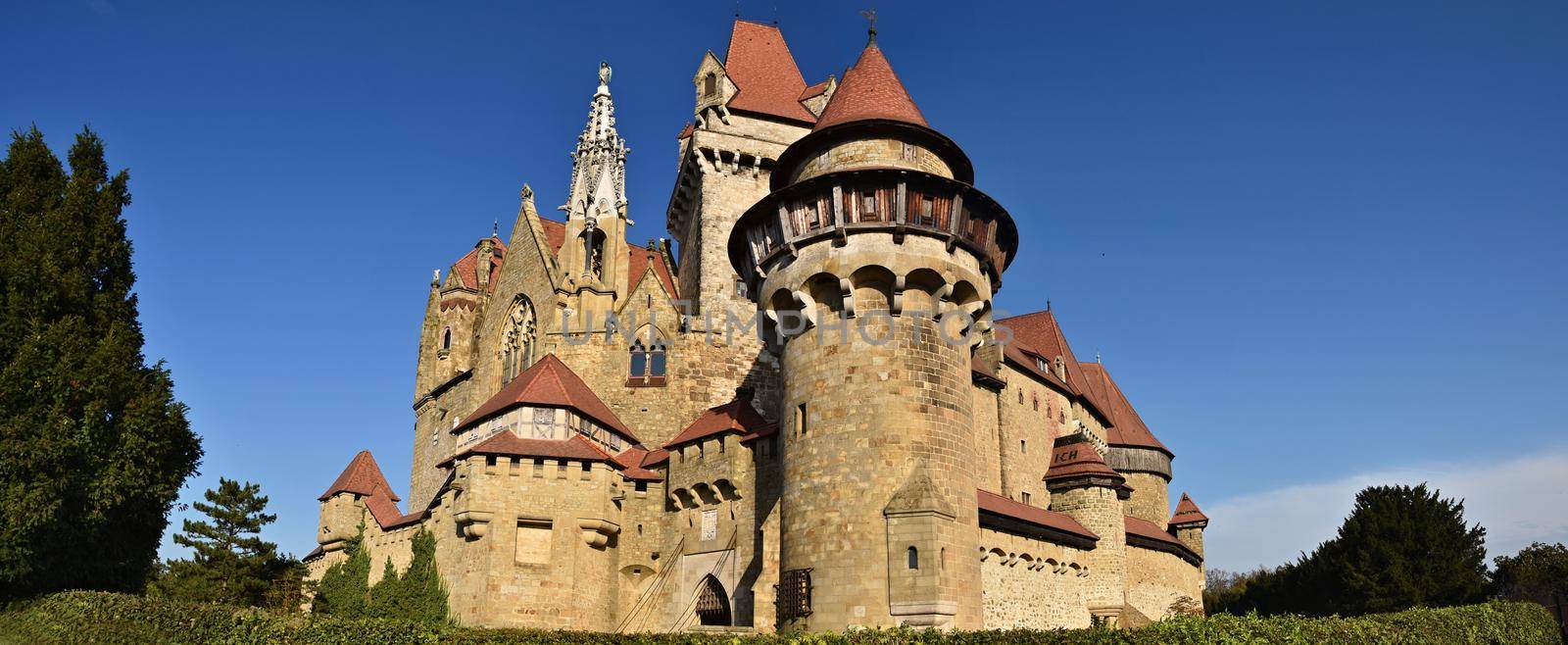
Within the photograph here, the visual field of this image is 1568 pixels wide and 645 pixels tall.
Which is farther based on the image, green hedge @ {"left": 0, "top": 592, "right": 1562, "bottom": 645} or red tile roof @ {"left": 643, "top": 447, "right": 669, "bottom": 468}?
red tile roof @ {"left": 643, "top": 447, "right": 669, "bottom": 468}

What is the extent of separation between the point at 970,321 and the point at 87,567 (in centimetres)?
2137

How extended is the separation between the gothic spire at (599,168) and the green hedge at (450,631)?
66.2 feet

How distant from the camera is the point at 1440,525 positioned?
4397 centimetres

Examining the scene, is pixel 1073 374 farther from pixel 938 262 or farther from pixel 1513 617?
pixel 938 262

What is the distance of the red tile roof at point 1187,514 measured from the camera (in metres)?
48.4

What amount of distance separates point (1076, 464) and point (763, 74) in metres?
20.6

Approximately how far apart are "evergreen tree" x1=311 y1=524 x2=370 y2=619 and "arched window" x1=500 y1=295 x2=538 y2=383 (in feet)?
26.1

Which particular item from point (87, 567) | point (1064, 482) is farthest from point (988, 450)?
point (87, 567)

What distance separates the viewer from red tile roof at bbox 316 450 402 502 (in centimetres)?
4344

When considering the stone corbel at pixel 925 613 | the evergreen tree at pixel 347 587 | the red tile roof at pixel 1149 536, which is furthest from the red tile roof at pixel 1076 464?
the evergreen tree at pixel 347 587

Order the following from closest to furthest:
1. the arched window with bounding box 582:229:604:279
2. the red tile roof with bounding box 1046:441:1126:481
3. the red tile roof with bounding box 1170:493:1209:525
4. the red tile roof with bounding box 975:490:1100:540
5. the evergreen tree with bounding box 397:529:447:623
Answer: the red tile roof with bounding box 975:490:1100:540
the evergreen tree with bounding box 397:529:447:623
the red tile roof with bounding box 1046:441:1126:481
the arched window with bounding box 582:229:604:279
the red tile roof with bounding box 1170:493:1209:525

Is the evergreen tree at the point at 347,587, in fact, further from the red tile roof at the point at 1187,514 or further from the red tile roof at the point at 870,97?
the red tile roof at the point at 1187,514

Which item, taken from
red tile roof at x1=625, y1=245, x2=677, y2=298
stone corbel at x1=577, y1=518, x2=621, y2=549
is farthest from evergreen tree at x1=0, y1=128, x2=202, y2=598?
red tile roof at x1=625, y1=245, x2=677, y2=298

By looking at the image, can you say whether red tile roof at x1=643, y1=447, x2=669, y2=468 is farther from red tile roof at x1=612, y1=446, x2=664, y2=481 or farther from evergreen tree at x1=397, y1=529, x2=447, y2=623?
evergreen tree at x1=397, y1=529, x2=447, y2=623
